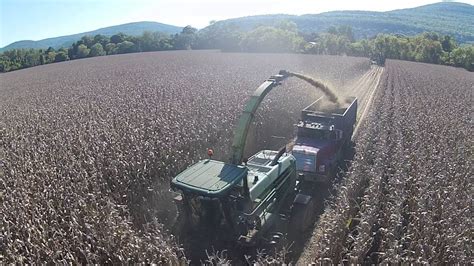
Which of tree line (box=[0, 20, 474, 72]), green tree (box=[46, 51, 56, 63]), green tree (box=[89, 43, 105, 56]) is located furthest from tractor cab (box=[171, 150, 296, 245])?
green tree (box=[46, 51, 56, 63])

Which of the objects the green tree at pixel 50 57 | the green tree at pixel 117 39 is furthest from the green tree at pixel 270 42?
the green tree at pixel 50 57

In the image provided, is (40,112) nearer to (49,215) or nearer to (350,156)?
(49,215)

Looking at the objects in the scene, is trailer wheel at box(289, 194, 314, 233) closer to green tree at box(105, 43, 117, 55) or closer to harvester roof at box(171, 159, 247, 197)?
harvester roof at box(171, 159, 247, 197)

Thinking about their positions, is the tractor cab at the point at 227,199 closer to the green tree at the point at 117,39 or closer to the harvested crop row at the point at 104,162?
the harvested crop row at the point at 104,162

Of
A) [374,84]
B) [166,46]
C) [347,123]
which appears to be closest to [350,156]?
[347,123]

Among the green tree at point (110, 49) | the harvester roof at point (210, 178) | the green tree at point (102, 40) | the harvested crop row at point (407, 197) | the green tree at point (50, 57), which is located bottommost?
the harvested crop row at point (407, 197)

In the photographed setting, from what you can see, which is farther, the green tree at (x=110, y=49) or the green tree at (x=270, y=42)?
the green tree at (x=110, y=49)

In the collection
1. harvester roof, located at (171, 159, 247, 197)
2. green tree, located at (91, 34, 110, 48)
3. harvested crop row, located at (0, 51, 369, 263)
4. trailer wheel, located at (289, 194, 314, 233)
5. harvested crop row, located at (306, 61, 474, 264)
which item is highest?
green tree, located at (91, 34, 110, 48)
